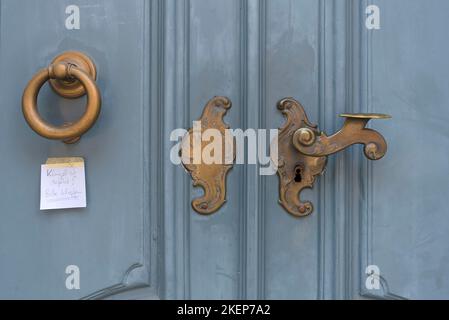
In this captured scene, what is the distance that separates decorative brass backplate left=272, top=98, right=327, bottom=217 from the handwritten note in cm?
30

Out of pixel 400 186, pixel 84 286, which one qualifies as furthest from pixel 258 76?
pixel 84 286

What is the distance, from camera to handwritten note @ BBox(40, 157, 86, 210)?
0.84 meters

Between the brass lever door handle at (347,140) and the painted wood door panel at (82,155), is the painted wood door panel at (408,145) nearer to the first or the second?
the brass lever door handle at (347,140)

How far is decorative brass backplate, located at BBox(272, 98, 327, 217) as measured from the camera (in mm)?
841

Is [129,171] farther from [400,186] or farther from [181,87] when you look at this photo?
[400,186]

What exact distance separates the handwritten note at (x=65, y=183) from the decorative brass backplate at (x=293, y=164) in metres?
0.30

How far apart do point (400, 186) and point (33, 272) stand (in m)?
0.57

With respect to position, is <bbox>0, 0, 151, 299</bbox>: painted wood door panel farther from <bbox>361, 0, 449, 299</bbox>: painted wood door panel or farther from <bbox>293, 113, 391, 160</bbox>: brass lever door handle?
<bbox>361, 0, 449, 299</bbox>: painted wood door panel

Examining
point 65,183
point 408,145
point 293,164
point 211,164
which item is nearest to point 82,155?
point 65,183

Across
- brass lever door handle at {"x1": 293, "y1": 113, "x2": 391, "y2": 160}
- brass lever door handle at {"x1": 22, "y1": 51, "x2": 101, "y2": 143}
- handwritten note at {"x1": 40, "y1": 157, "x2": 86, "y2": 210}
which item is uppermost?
brass lever door handle at {"x1": 22, "y1": 51, "x2": 101, "y2": 143}

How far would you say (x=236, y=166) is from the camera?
33.2 inches

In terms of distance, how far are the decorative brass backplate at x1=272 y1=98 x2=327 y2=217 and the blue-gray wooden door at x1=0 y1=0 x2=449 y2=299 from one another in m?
0.01

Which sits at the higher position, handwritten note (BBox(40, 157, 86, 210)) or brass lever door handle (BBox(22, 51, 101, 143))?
brass lever door handle (BBox(22, 51, 101, 143))

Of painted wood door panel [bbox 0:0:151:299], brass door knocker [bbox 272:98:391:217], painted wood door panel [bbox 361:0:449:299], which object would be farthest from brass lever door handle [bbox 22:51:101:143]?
painted wood door panel [bbox 361:0:449:299]
